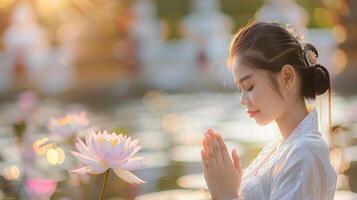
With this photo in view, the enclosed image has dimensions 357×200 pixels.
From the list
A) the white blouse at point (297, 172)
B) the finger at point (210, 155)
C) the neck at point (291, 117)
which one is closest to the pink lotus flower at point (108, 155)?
the finger at point (210, 155)

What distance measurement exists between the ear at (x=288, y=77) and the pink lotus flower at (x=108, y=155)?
1.31 ft

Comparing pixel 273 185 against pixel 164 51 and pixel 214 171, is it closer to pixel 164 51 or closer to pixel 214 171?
pixel 214 171

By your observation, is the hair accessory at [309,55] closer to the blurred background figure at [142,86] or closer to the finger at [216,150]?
the finger at [216,150]

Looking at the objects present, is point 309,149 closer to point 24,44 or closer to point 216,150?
point 216,150

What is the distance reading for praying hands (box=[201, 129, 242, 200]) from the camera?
2.39 m

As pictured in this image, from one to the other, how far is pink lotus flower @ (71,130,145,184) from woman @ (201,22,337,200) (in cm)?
23

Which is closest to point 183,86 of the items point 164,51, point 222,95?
point 222,95

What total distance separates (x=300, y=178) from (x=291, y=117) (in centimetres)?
21

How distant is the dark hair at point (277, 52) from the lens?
2.45 metres

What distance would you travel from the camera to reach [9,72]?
15.0m

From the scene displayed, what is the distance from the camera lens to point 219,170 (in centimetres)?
239

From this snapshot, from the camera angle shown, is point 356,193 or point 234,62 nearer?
point 234,62

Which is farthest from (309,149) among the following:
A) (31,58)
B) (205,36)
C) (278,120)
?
(205,36)

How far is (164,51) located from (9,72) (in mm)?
4170
